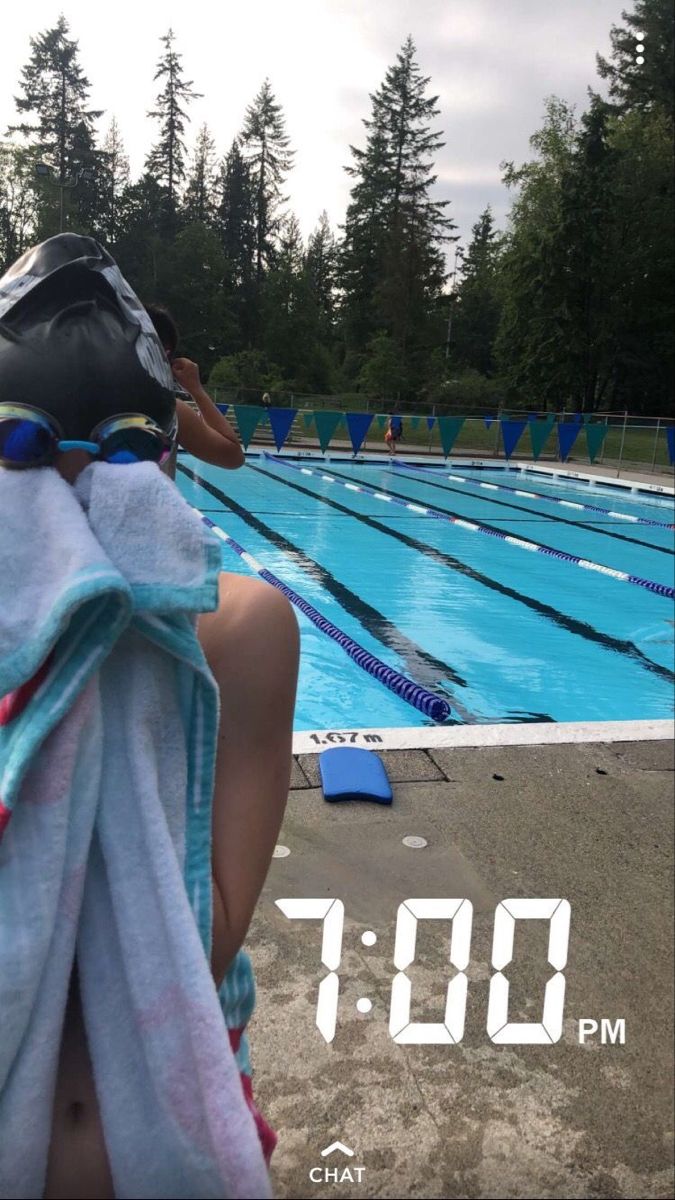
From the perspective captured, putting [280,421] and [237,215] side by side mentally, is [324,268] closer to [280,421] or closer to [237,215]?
[237,215]

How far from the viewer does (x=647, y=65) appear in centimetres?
4262

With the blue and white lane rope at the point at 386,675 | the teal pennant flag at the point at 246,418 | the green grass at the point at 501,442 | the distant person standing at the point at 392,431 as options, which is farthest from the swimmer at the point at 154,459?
the distant person standing at the point at 392,431

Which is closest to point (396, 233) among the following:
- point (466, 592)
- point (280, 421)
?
point (280, 421)

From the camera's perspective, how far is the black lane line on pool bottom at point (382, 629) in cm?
632

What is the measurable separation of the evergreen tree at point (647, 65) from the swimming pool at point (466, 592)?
3693cm

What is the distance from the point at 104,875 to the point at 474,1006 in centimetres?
181

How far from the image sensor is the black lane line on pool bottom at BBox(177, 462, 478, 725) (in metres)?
6.32

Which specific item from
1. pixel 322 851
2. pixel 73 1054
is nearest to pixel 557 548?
pixel 322 851

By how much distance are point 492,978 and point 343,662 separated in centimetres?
456

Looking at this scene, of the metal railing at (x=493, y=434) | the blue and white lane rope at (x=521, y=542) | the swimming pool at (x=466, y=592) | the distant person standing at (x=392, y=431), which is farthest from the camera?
the distant person standing at (x=392, y=431)

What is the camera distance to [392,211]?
51469 mm

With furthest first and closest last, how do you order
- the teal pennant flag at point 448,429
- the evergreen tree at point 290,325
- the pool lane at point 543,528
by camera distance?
the evergreen tree at point 290,325 → the teal pennant flag at point 448,429 → the pool lane at point 543,528

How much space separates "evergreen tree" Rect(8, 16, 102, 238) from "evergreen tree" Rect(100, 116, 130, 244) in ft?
2.17

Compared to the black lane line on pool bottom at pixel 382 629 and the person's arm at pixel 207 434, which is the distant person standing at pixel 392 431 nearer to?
the black lane line on pool bottom at pixel 382 629
